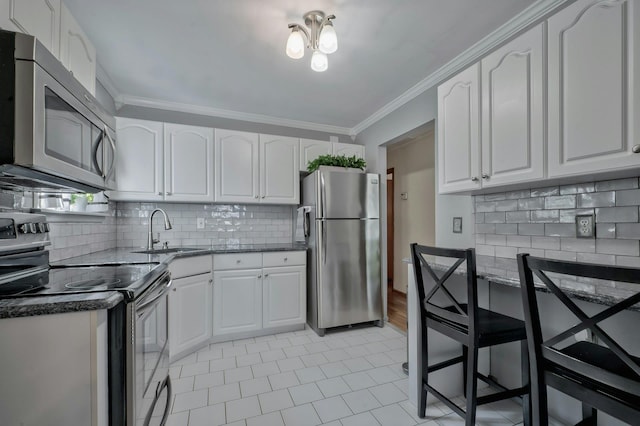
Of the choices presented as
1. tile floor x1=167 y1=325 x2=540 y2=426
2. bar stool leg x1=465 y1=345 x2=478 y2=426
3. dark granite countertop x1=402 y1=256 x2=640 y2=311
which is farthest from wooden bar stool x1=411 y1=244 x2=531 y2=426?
tile floor x1=167 y1=325 x2=540 y2=426

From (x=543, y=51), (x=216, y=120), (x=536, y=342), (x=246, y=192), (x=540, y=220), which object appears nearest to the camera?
(x=536, y=342)

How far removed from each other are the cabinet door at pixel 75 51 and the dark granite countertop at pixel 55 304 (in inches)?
44.1

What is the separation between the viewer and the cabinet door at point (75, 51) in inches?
53.0

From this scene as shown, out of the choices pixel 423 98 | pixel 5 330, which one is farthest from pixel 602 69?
pixel 5 330

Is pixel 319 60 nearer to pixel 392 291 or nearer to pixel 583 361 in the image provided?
pixel 583 361

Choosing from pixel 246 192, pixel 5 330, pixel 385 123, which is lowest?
pixel 5 330

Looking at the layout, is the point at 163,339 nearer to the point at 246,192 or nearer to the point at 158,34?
the point at 246,192

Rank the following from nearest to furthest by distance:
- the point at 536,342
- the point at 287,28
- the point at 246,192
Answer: the point at 536,342, the point at 287,28, the point at 246,192

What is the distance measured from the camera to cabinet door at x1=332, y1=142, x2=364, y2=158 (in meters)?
3.56

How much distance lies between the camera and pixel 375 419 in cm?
166

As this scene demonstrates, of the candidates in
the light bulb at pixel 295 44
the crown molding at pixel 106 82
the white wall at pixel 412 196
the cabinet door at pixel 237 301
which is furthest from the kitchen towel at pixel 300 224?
the crown molding at pixel 106 82

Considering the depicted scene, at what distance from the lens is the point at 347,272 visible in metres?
3.00

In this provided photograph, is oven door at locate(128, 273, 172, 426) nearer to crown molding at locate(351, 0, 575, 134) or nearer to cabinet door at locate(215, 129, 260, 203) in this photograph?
cabinet door at locate(215, 129, 260, 203)

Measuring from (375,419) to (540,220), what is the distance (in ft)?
5.09
